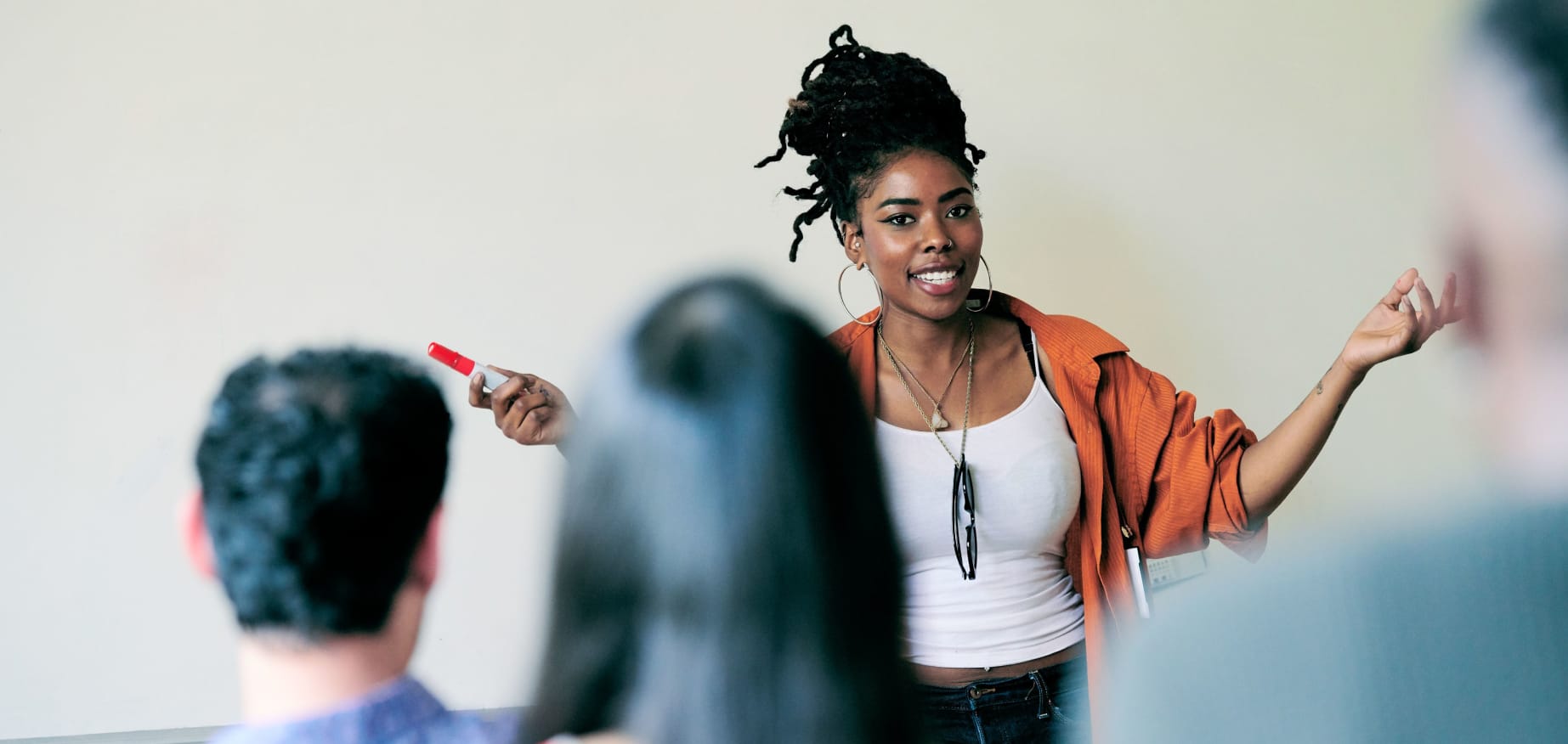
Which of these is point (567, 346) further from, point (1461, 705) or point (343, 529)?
point (1461, 705)

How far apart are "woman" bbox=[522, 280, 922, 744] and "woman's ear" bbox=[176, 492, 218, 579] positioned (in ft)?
0.76

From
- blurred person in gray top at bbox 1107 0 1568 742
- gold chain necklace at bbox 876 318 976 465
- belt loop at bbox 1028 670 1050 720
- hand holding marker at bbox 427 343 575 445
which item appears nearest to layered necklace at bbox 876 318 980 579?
gold chain necklace at bbox 876 318 976 465

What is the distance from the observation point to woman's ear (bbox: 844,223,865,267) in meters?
1.52

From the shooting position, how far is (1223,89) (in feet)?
6.70

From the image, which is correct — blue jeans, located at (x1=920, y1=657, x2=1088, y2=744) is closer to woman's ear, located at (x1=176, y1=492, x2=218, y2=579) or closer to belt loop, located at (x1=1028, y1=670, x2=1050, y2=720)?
belt loop, located at (x1=1028, y1=670, x2=1050, y2=720)

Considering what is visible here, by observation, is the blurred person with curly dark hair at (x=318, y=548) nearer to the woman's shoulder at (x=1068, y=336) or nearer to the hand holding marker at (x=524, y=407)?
the hand holding marker at (x=524, y=407)

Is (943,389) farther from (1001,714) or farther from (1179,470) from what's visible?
(1001,714)

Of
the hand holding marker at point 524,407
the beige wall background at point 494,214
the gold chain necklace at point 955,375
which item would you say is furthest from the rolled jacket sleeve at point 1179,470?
the hand holding marker at point 524,407

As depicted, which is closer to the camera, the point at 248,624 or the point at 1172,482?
the point at 248,624

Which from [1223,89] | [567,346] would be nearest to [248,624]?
[567,346]

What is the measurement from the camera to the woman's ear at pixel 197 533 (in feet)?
2.19

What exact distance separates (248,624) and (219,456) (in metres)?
0.10

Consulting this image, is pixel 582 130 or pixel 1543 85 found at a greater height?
pixel 582 130

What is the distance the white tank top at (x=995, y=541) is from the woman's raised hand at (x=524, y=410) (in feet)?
1.24
